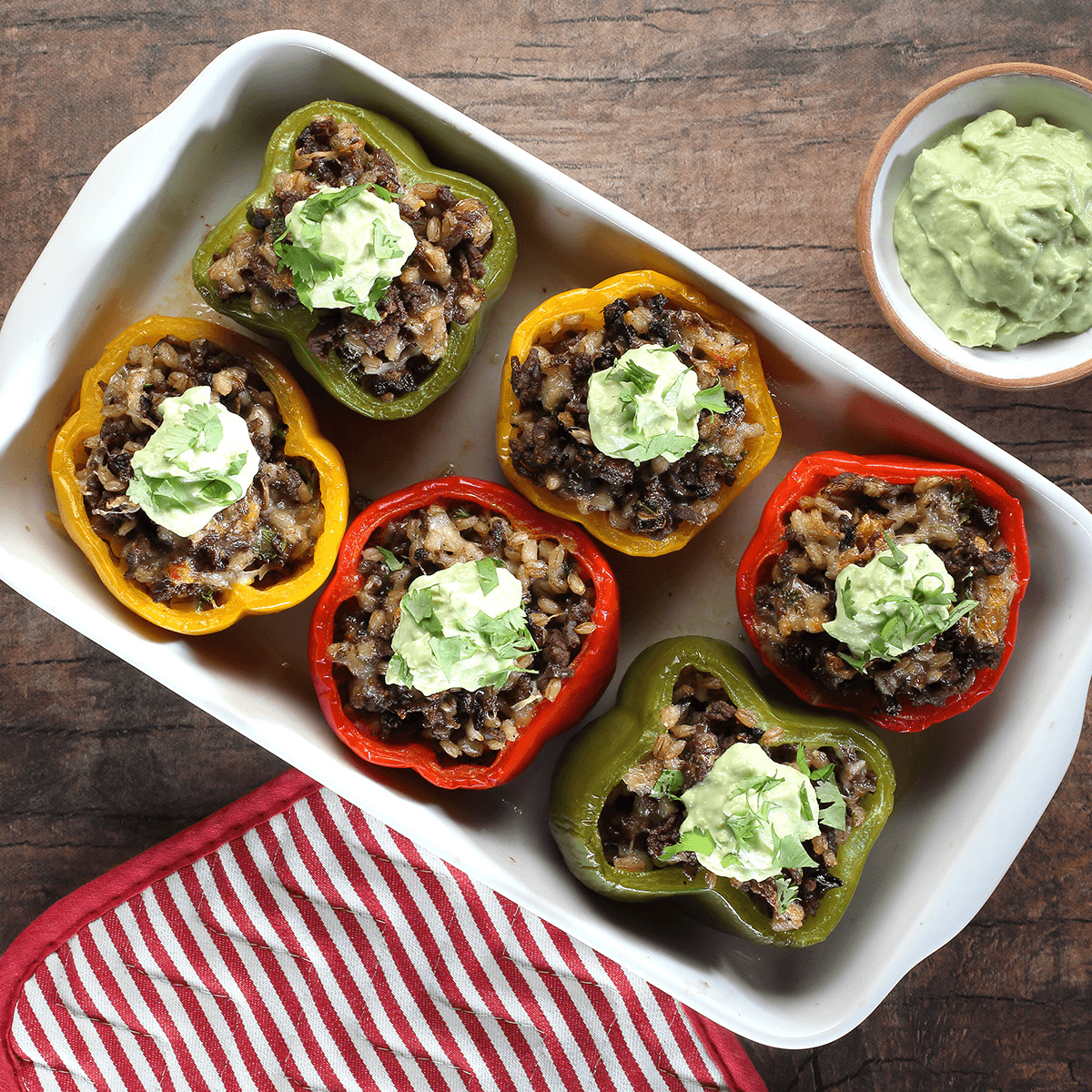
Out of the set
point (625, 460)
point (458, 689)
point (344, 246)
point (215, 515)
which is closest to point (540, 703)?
point (458, 689)

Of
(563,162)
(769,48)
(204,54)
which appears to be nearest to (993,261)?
(769,48)

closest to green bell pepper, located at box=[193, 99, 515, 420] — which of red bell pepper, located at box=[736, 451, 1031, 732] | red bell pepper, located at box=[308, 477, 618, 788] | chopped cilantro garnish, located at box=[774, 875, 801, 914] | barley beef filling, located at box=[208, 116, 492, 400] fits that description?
barley beef filling, located at box=[208, 116, 492, 400]

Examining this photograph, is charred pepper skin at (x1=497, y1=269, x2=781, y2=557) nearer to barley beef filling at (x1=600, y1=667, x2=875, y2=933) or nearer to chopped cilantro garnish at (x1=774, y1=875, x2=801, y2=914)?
barley beef filling at (x1=600, y1=667, x2=875, y2=933)

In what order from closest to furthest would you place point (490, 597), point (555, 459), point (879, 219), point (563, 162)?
point (490, 597)
point (555, 459)
point (879, 219)
point (563, 162)

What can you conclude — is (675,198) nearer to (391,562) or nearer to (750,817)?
(391,562)

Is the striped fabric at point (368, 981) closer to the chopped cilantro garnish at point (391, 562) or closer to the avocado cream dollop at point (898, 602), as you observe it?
the chopped cilantro garnish at point (391, 562)

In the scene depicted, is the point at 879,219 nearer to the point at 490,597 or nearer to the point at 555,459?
the point at 555,459
